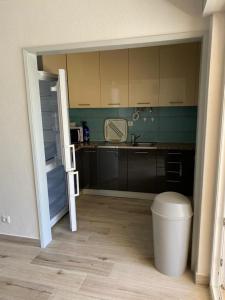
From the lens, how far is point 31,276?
7.47 feet

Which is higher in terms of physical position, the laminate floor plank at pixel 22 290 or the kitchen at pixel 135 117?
the kitchen at pixel 135 117

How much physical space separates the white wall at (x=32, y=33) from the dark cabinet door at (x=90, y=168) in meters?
1.55

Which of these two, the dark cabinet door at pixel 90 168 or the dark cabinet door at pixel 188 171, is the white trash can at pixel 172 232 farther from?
the dark cabinet door at pixel 90 168

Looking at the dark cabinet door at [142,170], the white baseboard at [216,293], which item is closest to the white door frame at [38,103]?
the white baseboard at [216,293]

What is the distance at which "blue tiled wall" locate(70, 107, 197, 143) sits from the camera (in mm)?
3967

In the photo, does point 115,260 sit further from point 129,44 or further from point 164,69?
point 164,69

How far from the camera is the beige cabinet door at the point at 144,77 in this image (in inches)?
146

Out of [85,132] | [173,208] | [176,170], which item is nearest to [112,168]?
[85,132]

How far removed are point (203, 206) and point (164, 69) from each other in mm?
2390

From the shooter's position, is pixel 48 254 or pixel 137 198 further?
pixel 137 198

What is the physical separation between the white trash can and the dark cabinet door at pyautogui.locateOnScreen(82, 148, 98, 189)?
198 cm

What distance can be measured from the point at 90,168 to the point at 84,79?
4.98ft

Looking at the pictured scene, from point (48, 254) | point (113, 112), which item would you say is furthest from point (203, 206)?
point (113, 112)

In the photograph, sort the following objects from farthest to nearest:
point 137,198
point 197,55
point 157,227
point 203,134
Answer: point 137,198 < point 197,55 < point 157,227 < point 203,134
